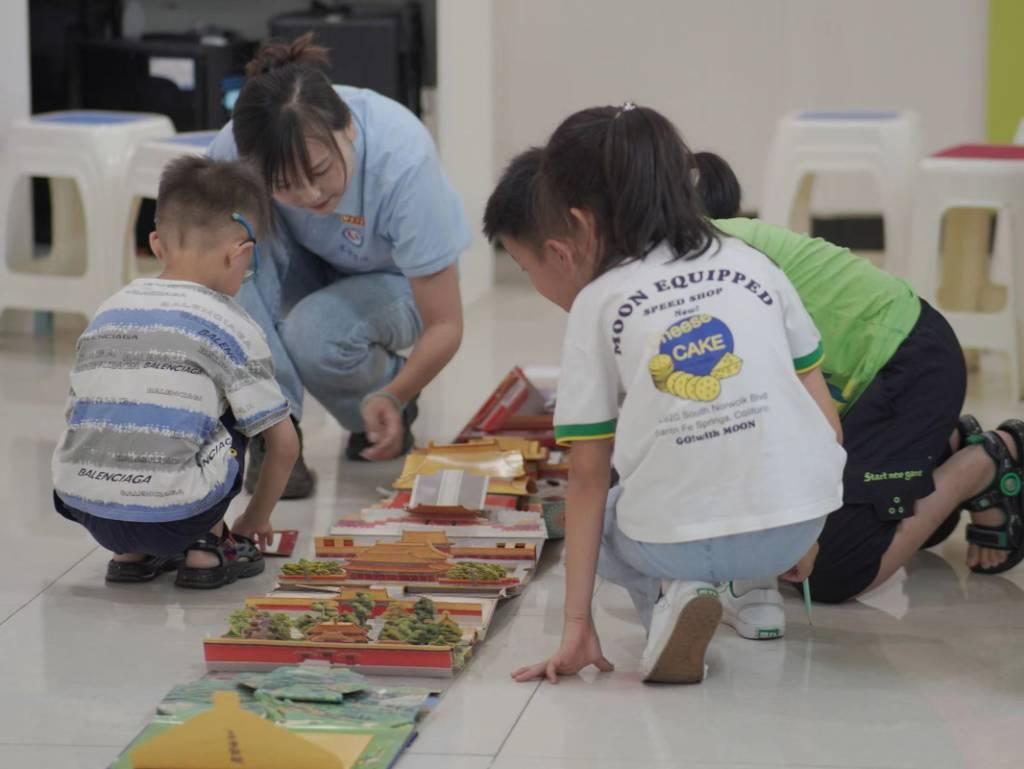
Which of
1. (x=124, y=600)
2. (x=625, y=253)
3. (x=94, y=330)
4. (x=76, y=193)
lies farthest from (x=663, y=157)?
(x=76, y=193)

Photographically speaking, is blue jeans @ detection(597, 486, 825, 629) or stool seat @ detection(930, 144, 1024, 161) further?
stool seat @ detection(930, 144, 1024, 161)

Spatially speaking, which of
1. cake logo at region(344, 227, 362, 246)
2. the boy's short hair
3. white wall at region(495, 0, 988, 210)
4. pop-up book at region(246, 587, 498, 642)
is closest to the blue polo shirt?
cake logo at region(344, 227, 362, 246)

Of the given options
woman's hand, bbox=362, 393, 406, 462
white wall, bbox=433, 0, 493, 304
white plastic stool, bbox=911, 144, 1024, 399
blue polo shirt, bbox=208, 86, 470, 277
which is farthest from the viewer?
white wall, bbox=433, 0, 493, 304

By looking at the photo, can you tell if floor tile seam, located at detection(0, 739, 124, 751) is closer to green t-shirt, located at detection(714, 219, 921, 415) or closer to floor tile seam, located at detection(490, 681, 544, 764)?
floor tile seam, located at detection(490, 681, 544, 764)

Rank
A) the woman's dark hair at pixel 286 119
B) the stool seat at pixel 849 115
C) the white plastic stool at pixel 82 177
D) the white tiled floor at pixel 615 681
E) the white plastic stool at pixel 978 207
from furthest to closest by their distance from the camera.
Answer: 1. the stool seat at pixel 849 115
2. the white plastic stool at pixel 82 177
3. the white plastic stool at pixel 978 207
4. the woman's dark hair at pixel 286 119
5. the white tiled floor at pixel 615 681

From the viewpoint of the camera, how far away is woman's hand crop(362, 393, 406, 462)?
7.97 ft

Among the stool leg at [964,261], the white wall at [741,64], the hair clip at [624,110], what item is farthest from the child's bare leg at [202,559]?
the white wall at [741,64]

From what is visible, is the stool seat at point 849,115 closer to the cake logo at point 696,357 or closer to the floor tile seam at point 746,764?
the cake logo at point 696,357

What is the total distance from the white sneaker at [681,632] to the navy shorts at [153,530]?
2.08 feet

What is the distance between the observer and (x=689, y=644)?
1.79m

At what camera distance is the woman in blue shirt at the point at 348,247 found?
7.63 feet

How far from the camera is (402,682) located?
1.83 metres

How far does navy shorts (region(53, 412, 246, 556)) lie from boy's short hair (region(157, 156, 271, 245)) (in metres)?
0.28

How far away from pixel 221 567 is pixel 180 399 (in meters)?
0.26
